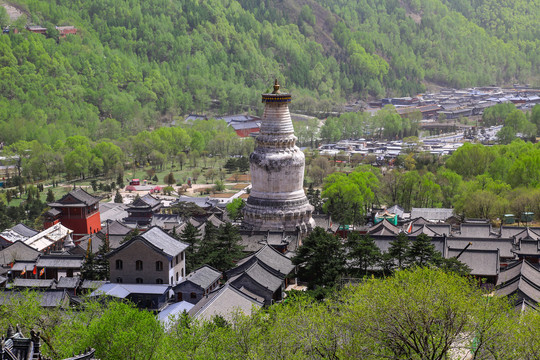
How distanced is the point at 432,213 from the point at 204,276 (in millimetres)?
28871

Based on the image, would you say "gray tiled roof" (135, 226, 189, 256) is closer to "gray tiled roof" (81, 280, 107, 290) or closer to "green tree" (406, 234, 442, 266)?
"gray tiled roof" (81, 280, 107, 290)

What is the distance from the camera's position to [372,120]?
12781 centimetres

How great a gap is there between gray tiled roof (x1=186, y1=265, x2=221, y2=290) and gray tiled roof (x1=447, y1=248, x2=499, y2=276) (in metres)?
13.7

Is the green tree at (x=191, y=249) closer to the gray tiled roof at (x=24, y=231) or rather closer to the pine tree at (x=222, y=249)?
the pine tree at (x=222, y=249)

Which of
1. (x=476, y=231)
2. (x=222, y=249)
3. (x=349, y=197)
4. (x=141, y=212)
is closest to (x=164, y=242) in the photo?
(x=222, y=249)

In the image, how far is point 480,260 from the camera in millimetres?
47781

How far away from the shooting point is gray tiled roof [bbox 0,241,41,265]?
52109mm

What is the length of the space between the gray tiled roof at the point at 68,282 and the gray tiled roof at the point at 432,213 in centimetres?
2963

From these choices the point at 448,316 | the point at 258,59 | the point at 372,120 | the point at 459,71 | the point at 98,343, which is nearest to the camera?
the point at 448,316

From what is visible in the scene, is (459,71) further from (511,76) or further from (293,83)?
(293,83)

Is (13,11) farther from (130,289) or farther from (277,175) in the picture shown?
(130,289)

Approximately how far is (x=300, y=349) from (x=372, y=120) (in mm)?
101745

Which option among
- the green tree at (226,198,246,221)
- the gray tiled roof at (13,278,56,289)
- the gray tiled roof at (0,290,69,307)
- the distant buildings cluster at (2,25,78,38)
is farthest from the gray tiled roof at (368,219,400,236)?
the distant buildings cluster at (2,25,78,38)

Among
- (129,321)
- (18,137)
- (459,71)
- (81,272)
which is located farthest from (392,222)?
A: (459,71)
